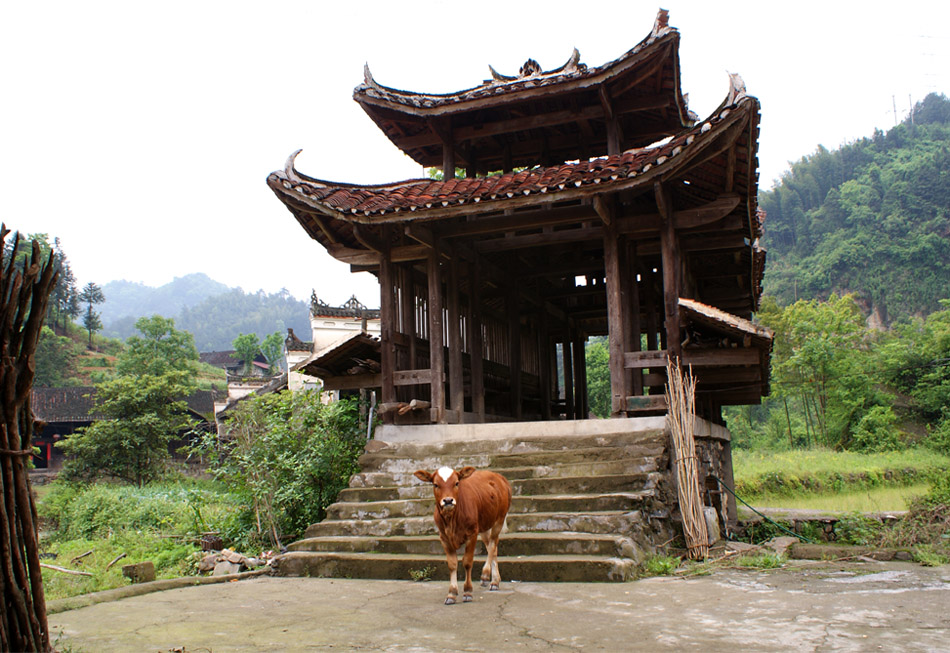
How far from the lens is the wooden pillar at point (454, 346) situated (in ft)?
33.8

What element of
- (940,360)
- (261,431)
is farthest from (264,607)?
(940,360)

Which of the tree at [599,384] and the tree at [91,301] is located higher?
the tree at [91,301]

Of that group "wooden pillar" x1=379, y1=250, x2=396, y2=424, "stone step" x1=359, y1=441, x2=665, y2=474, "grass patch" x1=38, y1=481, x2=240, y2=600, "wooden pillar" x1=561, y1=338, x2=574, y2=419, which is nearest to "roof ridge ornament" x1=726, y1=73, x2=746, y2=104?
"stone step" x1=359, y1=441, x2=665, y2=474

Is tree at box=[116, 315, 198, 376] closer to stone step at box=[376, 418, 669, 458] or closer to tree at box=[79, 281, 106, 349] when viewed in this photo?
tree at box=[79, 281, 106, 349]

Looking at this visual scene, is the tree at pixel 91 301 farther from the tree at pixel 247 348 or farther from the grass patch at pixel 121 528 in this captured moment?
the grass patch at pixel 121 528

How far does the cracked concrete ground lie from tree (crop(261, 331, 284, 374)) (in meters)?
54.3

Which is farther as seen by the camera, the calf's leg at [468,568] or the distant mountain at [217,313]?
the distant mountain at [217,313]

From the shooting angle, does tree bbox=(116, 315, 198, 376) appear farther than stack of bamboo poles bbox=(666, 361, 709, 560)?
Yes

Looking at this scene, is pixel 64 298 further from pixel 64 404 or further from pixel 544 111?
pixel 544 111

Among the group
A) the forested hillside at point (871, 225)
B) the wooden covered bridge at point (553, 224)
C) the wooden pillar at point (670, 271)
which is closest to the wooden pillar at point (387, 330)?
the wooden covered bridge at point (553, 224)

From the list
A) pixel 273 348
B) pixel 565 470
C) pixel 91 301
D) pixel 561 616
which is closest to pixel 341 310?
pixel 565 470

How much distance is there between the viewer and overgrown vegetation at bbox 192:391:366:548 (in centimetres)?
A: 886

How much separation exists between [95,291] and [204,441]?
194 feet

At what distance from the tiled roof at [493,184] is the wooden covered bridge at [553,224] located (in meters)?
0.03
